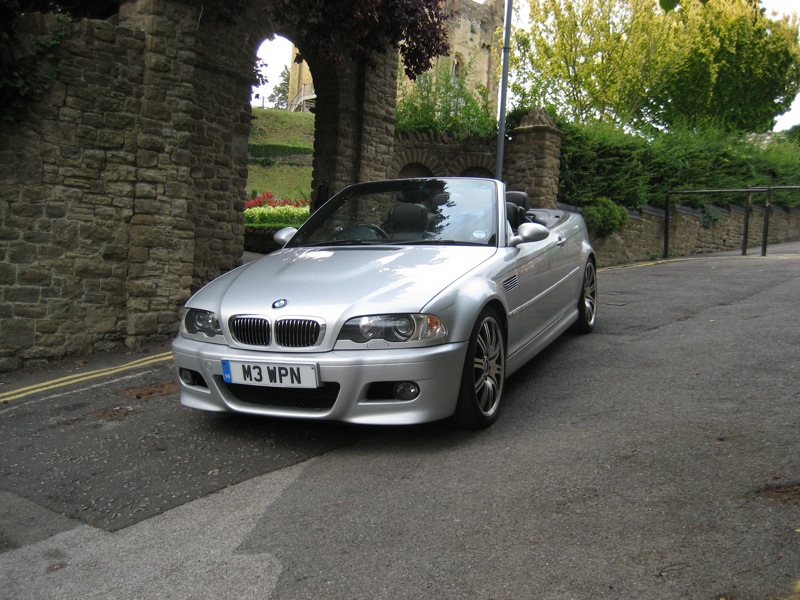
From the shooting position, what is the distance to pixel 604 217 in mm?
16516

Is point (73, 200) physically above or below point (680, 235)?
below

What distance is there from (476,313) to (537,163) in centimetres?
A: 1241

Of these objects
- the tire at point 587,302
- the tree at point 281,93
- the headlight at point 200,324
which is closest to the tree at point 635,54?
the tire at point 587,302

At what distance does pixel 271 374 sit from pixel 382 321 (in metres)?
0.69

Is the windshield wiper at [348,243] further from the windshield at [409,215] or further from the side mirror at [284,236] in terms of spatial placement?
the side mirror at [284,236]

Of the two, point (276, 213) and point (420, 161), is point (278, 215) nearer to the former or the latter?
point (276, 213)

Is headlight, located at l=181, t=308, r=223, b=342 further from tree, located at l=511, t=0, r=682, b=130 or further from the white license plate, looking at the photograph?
tree, located at l=511, t=0, r=682, b=130

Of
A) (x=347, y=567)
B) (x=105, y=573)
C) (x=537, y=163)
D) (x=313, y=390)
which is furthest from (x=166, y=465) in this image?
(x=537, y=163)

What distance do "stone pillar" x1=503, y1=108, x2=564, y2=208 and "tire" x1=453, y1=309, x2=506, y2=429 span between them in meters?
11.5

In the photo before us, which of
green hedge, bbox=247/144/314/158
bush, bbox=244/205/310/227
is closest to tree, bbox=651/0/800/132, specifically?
bush, bbox=244/205/310/227

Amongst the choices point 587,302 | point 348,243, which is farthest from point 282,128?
point 348,243

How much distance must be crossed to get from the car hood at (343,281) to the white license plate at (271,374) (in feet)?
1.00

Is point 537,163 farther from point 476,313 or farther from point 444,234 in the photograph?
point 476,313

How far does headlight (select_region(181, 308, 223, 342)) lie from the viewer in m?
4.54
